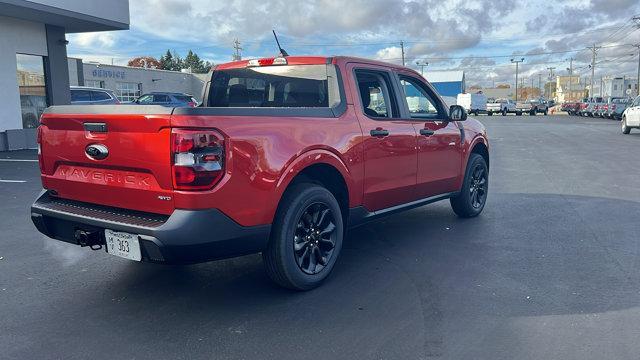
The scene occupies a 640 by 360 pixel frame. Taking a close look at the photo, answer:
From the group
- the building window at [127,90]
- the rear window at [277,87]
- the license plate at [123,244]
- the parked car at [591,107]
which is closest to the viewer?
the license plate at [123,244]

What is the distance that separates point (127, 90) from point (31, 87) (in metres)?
34.1

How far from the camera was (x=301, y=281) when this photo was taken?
410 cm

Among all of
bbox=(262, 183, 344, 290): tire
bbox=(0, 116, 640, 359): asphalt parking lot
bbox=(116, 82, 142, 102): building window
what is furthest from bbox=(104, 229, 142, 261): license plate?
bbox=(116, 82, 142, 102): building window

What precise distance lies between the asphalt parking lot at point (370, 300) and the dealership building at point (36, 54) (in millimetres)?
9343

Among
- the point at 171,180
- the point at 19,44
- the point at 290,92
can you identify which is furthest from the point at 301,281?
the point at 19,44

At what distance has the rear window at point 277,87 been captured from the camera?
184 inches

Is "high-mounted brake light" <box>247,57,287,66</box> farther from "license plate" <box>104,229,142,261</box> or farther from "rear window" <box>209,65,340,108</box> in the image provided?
"license plate" <box>104,229,142,261</box>

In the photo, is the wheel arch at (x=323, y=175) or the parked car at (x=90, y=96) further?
the parked car at (x=90, y=96)

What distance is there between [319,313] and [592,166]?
10.2 meters

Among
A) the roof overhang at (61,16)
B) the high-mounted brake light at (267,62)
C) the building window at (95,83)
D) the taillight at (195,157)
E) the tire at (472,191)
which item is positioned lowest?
the tire at (472,191)

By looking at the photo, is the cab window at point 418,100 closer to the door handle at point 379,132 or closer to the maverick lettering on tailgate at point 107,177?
the door handle at point 379,132

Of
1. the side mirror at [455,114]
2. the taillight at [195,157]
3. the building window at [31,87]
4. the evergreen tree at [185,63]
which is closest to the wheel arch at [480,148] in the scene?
the side mirror at [455,114]

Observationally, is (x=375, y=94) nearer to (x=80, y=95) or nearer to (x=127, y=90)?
(x=80, y=95)

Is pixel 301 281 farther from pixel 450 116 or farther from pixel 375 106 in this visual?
pixel 450 116
